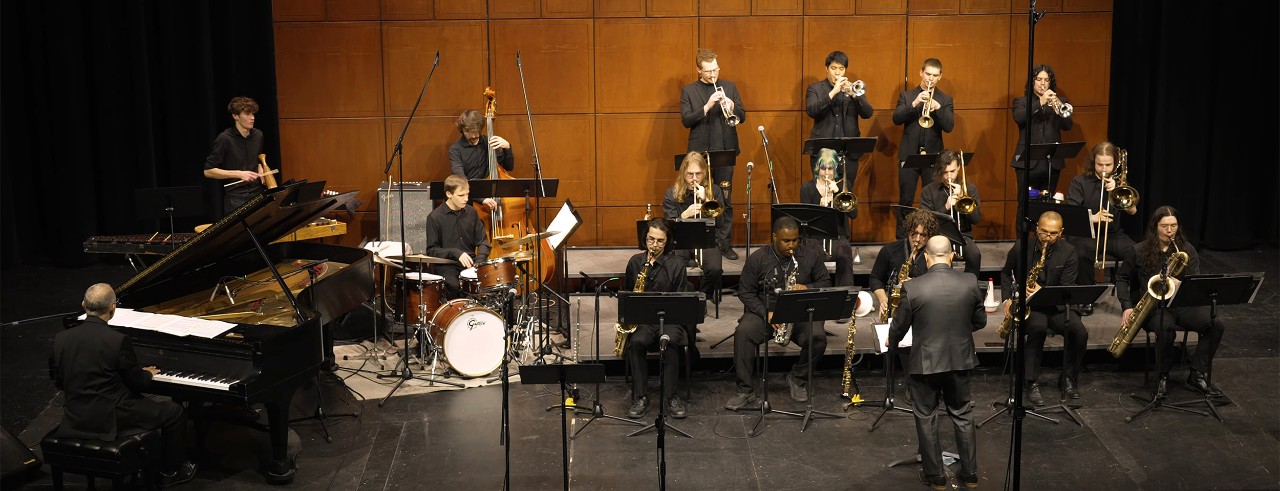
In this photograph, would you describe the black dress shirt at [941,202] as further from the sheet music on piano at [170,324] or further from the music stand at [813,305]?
the sheet music on piano at [170,324]

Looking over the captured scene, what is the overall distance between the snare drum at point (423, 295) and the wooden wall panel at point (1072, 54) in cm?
619

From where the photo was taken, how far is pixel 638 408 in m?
7.72

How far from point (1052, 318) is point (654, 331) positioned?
2.85 metres

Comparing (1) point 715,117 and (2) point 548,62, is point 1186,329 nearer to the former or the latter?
(1) point 715,117

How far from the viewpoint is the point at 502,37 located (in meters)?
10.9

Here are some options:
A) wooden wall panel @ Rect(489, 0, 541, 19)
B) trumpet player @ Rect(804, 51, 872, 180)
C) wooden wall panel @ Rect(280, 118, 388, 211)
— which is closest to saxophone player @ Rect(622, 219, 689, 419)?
trumpet player @ Rect(804, 51, 872, 180)

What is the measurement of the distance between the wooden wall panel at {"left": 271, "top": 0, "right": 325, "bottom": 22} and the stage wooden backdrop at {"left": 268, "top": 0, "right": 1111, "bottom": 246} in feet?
0.04

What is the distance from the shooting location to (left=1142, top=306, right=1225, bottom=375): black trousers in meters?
7.90

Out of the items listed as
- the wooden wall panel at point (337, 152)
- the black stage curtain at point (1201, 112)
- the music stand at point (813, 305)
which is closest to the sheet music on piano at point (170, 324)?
the music stand at point (813, 305)

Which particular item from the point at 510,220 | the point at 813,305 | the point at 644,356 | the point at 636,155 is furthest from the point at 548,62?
the point at 813,305

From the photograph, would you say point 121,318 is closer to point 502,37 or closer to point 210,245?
point 210,245

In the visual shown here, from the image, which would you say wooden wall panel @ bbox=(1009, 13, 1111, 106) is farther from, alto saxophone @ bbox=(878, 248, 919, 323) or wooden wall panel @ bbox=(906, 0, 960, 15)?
alto saxophone @ bbox=(878, 248, 919, 323)

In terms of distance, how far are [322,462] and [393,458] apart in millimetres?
430

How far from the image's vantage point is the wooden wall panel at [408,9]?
10875 mm
